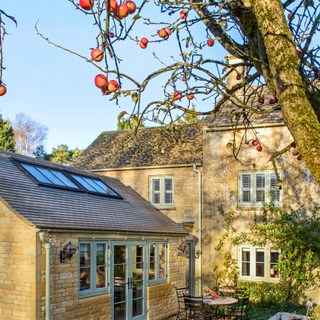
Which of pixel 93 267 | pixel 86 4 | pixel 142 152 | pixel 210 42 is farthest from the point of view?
pixel 142 152

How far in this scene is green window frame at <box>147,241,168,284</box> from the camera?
12.1m

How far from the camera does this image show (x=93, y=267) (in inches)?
382

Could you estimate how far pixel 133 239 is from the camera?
11.3 meters

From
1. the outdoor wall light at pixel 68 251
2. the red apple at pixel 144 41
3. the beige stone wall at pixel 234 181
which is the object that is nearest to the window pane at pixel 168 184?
the beige stone wall at pixel 234 181

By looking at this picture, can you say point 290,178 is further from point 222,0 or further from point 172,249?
point 222,0

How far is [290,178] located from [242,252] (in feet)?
11.1

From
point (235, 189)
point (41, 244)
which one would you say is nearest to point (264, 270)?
point (235, 189)

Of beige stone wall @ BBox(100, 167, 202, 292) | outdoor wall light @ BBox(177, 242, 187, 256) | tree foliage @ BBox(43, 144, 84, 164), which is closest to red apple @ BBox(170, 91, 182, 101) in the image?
outdoor wall light @ BBox(177, 242, 187, 256)

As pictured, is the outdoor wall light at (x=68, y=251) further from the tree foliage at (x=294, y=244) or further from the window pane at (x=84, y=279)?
the tree foliage at (x=294, y=244)

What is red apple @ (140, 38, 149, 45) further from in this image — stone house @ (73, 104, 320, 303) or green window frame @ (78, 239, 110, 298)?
stone house @ (73, 104, 320, 303)

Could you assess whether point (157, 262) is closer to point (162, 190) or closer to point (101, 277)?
point (101, 277)

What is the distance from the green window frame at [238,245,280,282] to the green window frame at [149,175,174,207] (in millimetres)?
3910

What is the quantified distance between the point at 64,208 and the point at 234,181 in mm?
7660

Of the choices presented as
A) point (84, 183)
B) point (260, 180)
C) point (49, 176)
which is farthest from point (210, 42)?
point (260, 180)
